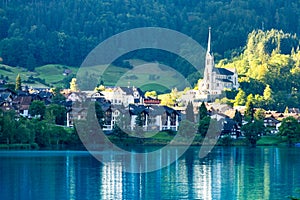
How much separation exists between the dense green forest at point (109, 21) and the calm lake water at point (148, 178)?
69.4m

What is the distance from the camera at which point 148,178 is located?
1714 inches

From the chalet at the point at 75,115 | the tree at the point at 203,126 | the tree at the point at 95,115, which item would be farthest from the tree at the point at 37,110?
the tree at the point at 203,126

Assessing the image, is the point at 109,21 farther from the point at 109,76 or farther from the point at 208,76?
the point at 208,76

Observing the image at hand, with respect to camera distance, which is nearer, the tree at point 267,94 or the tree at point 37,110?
the tree at point 37,110

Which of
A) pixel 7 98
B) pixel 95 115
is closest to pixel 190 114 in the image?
pixel 95 115

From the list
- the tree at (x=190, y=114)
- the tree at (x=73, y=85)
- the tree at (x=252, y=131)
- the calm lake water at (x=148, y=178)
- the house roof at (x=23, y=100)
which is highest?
the tree at (x=73, y=85)

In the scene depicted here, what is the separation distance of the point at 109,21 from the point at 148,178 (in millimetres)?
105024

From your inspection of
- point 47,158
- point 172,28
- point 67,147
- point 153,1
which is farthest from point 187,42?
point 47,158

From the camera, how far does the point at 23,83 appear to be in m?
105

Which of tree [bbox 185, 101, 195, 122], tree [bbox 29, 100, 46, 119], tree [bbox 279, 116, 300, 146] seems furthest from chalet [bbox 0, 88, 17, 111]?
tree [bbox 279, 116, 300, 146]

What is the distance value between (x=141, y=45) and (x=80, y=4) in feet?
67.8

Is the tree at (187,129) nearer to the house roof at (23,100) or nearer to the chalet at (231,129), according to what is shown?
the chalet at (231,129)

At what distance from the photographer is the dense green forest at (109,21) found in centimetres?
12900

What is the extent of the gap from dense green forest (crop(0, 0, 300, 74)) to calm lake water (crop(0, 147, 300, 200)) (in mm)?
69443
